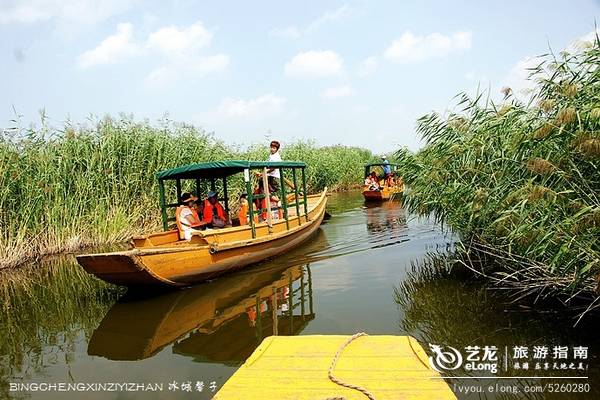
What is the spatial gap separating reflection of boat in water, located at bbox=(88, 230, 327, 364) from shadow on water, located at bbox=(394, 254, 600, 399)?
4.62 ft

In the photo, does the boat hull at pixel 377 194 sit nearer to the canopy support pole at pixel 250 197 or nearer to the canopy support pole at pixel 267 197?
the canopy support pole at pixel 267 197

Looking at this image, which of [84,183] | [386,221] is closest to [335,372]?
[84,183]

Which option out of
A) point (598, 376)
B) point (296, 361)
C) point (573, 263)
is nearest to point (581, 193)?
point (573, 263)

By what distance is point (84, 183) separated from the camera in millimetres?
10406

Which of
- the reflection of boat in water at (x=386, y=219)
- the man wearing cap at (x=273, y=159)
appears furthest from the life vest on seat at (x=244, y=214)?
the reflection of boat in water at (x=386, y=219)

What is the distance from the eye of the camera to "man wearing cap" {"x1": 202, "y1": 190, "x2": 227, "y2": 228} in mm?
8297

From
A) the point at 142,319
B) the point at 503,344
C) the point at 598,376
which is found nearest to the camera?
the point at 598,376

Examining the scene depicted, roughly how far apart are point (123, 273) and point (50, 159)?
520 centimetres

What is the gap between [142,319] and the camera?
6.02m

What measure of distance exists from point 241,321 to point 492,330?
278 centimetres

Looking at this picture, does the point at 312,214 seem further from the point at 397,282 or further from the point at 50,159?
the point at 50,159

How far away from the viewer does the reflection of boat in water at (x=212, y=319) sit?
5.00 m

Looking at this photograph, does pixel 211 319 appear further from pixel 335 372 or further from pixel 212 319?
pixel 335 372

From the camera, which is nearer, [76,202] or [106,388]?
[106,388]
